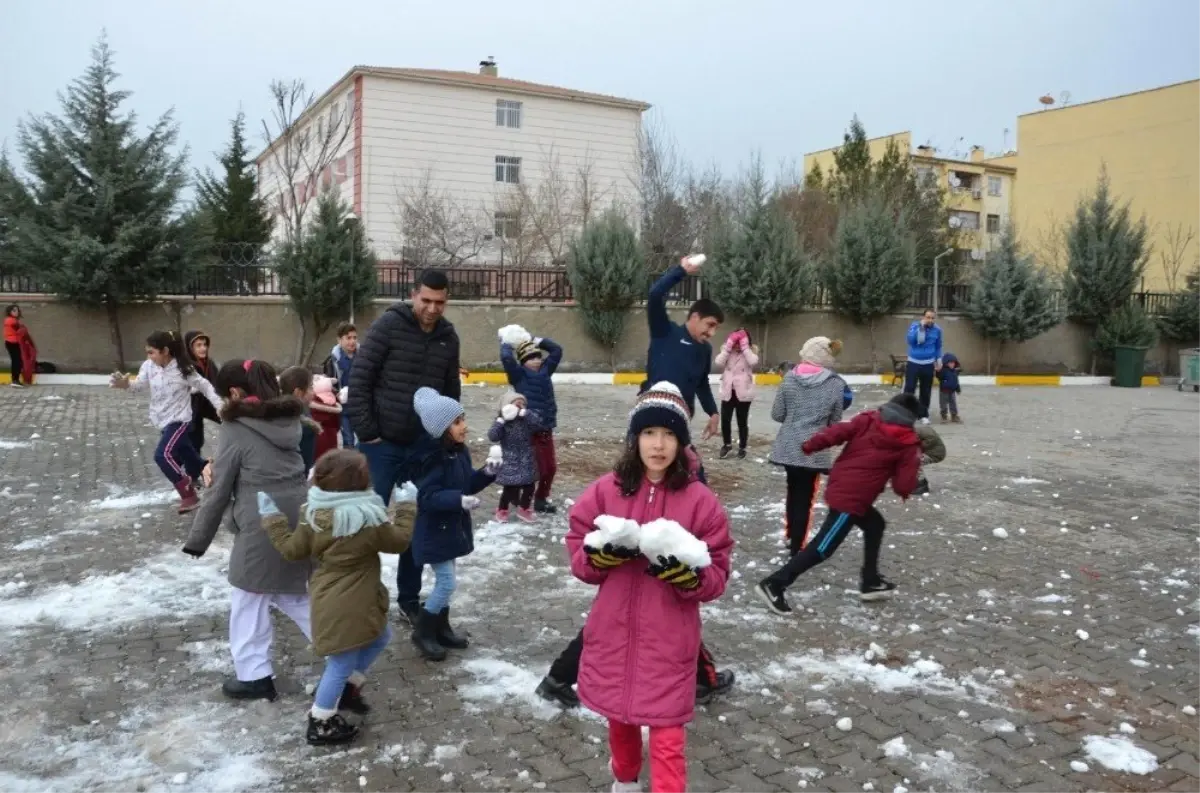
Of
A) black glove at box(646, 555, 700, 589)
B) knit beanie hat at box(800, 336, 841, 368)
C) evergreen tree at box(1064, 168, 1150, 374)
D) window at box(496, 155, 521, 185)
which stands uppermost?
window at box(496, 155, 521, 185)

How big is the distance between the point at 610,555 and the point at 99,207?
20.1 meters

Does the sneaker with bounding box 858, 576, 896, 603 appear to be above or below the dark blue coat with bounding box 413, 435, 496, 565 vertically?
below

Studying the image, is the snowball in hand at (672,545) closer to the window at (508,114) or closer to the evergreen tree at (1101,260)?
the evergreen tree at (1101,260)

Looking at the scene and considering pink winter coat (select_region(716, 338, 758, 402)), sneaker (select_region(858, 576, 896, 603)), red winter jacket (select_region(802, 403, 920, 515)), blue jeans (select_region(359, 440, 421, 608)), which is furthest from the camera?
pink winter coat (select_region(716, 338, 758, 402))

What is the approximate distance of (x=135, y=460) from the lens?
416 inches

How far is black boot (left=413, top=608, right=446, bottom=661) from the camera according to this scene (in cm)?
488

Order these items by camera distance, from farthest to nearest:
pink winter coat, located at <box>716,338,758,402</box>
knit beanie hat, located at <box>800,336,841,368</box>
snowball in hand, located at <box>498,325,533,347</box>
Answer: pink winter coat, located at <box>716,338,758,402</box> → snowball in hand, located at <box>498,325,533,347</box> → knit beanie hat, located at <box>800,336,841,368</box>

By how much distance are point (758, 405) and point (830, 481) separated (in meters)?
12.4

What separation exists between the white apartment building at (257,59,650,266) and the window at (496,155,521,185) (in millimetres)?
48

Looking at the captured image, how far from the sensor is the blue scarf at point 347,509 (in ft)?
12.6

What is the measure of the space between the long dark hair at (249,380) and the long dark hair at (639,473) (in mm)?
2344

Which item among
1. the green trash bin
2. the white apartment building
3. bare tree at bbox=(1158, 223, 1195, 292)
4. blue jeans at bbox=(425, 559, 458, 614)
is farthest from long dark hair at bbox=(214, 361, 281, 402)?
bare tree at bbox=(1158, 223, 1195, 292)

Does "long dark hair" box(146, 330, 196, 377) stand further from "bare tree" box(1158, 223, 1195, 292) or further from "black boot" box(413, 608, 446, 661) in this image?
"bare tree" box(1158, 223, 1195, 292)

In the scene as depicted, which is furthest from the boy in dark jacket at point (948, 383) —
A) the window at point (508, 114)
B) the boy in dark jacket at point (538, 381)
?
the window at point (508, 114)
